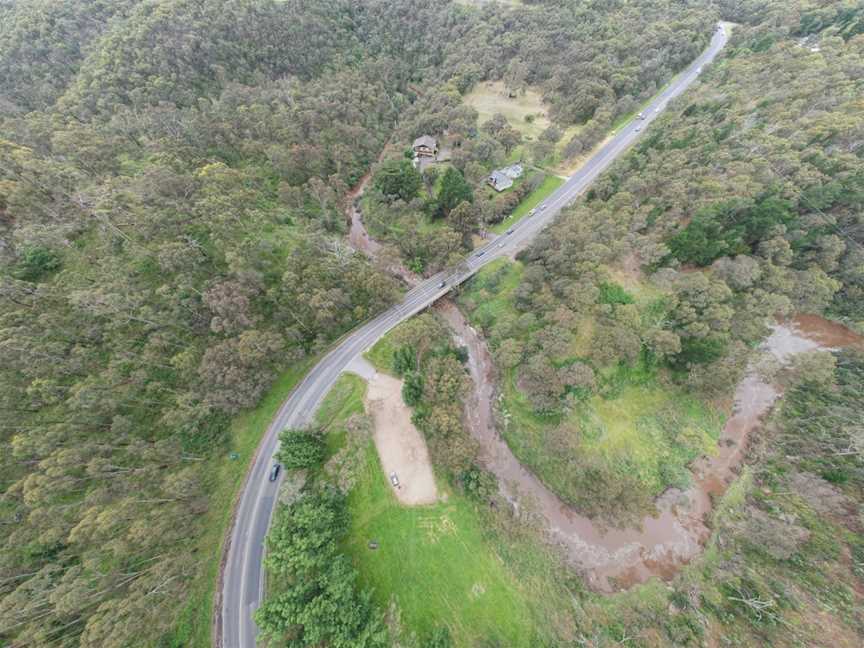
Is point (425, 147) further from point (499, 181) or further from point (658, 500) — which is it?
point (658, 500)

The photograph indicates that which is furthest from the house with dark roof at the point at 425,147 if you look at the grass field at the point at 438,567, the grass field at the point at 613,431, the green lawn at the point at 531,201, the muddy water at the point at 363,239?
the grass field at the point at 438,567

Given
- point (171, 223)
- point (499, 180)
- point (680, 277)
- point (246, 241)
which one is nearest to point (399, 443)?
point (246, 241)

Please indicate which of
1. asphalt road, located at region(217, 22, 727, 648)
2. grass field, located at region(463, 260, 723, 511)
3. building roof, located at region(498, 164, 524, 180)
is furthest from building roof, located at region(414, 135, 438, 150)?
grass field, located at region(463, 260, 723, 511)

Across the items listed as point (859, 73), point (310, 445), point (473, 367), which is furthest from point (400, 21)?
point (310, 445)

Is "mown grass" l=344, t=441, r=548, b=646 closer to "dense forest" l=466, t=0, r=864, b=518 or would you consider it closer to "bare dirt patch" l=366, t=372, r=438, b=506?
"bare dirt patch" l=366, t=372, r=438, b=506

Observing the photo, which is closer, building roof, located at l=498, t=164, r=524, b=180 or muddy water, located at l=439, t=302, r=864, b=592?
muddy water, located at l=439, t=302, r=864, b=592

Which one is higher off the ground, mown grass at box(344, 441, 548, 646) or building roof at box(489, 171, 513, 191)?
building roof at box(489, 171, 513, 191)

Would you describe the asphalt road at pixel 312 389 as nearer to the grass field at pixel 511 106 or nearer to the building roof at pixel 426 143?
the grass field at pixel 511 106
